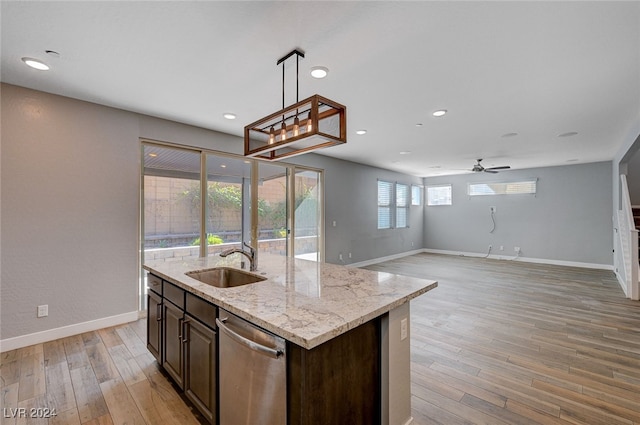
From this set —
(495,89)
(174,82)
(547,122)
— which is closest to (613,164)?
(547,122)

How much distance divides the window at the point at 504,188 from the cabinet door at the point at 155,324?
347 inches

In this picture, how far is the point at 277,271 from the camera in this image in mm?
2262

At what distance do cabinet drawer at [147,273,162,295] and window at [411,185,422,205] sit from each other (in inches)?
323

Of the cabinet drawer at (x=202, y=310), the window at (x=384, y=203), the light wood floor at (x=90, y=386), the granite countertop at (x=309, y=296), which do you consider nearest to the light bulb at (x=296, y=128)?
the granite countertop at (x=309, y=296)

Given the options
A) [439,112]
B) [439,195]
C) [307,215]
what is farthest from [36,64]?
[439,195]

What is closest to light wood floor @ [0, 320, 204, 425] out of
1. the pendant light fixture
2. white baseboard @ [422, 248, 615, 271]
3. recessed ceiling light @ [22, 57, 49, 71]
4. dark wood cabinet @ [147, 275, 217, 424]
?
dark wood cabinet @ [147, 275, 217, 424]

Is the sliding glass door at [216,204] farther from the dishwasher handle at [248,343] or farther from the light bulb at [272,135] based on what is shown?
the dishwasher handle at [248,343]

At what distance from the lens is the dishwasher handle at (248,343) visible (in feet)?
4.16

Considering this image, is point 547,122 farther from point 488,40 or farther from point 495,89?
point 488,40

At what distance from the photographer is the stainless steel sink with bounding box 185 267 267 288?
7.29 feet

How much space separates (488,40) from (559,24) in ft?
1.34

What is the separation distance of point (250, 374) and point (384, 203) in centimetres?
710

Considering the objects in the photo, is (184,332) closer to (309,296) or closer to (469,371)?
(309,296)

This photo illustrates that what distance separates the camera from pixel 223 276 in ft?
7.95
